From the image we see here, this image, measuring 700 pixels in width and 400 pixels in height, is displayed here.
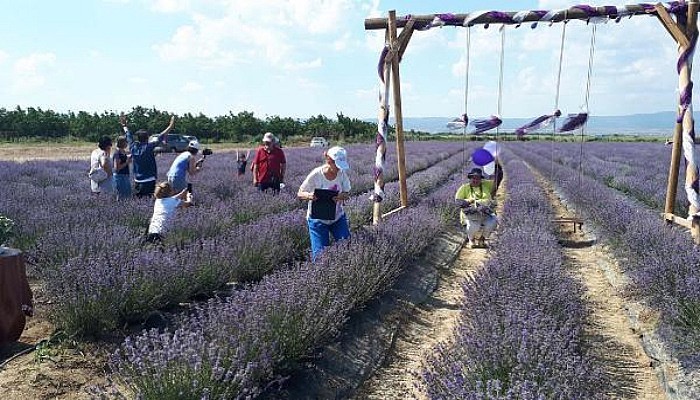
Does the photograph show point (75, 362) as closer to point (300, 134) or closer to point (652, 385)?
point (652, 385)

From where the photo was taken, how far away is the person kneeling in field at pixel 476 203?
673 cm

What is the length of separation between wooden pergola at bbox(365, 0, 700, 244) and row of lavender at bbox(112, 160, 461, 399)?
1.94 m

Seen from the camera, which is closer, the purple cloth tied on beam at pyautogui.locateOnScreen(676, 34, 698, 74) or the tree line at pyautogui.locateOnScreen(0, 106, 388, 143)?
the purple cloth tied on beam at pyautogui.locateOnScreen(676, 34, 698, 74)

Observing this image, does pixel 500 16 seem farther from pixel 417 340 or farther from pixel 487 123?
pixel 417 340

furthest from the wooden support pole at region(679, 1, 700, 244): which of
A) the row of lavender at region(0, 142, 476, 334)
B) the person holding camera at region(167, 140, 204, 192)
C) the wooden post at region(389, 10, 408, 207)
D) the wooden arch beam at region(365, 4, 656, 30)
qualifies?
the person holding camera at region(167, 140, 204, 192)

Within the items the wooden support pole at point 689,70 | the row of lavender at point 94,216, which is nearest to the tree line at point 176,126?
the row of lavender at point 94,216

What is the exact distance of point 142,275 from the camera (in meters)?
3.62

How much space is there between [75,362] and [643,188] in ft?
32.0

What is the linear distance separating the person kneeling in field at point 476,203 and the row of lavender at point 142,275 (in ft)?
8.23

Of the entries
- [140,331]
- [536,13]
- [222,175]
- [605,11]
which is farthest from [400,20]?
[222,175]

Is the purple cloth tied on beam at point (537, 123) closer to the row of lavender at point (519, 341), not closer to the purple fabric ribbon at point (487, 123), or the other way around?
the purple fabric ribbon at point (487, 123)

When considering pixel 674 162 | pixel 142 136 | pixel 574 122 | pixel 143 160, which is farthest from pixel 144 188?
pixel 674 162

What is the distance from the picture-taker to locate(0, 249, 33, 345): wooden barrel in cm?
331

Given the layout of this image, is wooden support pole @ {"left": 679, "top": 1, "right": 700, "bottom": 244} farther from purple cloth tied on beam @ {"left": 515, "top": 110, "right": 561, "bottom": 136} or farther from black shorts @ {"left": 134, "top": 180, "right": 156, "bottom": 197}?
black shorts @ {"left": 134, "top": 180, "right": 156, "bottom": 197}
